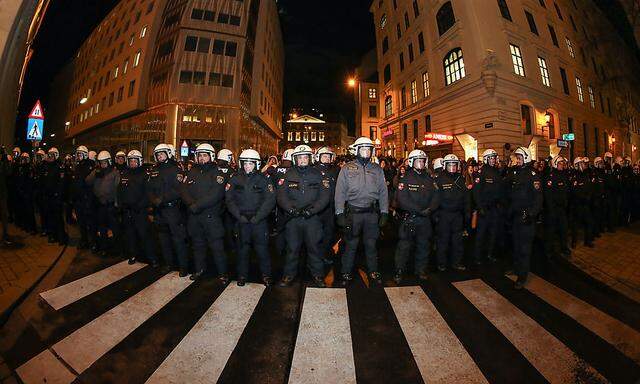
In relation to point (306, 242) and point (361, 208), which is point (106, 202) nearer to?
A: point (306, 242)

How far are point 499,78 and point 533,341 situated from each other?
18676 millimetres

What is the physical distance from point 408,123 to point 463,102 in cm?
725

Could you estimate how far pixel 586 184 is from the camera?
7.44 meters

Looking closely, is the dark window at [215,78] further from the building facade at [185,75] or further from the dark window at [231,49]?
the dark window at [231,49]

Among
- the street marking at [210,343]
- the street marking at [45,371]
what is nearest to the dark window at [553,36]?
the street marking at [210,343]

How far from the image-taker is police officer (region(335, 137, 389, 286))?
16.1 feet

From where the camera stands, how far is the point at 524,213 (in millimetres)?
4918

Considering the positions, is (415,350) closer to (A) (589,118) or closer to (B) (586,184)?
(B) (586,184)

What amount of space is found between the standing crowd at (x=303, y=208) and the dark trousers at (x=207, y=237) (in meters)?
0.02

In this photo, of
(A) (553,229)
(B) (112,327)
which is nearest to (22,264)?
(B) (112,327)

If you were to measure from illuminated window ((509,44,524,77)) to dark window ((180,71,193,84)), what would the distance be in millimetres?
27362

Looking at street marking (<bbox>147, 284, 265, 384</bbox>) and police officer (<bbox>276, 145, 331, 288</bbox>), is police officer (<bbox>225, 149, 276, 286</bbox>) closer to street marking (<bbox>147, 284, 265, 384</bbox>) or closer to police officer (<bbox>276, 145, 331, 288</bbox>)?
police officer (<bbox>276, 145, 331, 288</bbox>)

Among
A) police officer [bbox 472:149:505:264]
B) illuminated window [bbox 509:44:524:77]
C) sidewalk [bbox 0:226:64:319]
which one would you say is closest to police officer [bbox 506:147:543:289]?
police officer [bbox 472:149:505:264]

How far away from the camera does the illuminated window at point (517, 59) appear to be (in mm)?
18589
